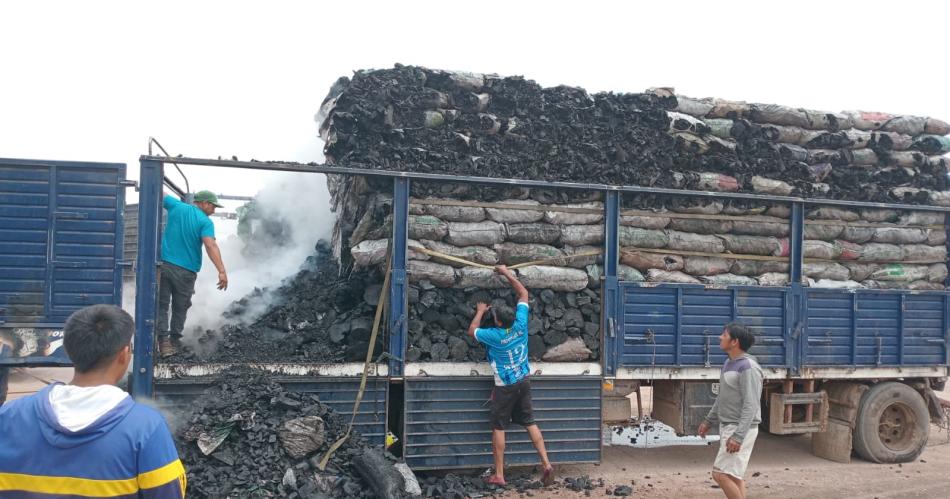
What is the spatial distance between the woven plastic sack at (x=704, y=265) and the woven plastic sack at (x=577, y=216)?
3.55ft

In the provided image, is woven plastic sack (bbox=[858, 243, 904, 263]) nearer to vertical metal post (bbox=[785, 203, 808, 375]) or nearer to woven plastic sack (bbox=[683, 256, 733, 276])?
vertical metal post (bbox=[785, 203, 808, 375])

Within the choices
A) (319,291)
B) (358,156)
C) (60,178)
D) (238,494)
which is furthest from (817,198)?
(60,178)

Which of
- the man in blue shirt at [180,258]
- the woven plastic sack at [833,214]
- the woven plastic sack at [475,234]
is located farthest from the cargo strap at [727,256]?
the man in blue shirt at [180,258]

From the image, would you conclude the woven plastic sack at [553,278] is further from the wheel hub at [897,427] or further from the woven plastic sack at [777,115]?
the wheel hub at [897,427]

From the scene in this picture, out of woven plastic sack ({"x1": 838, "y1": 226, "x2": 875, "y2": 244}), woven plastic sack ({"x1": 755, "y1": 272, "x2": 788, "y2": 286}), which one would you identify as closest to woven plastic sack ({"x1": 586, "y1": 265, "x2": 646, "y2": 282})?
woven plastic sack ({"x1": 755, "y1": 272, "x2": 788, "y2": 286})

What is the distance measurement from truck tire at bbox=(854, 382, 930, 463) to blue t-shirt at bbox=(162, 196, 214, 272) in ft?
23.1

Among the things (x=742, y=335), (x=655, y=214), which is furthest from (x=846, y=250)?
(x=742, y=335)

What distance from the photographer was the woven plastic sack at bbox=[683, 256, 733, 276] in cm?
658

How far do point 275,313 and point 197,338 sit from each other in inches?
28.3

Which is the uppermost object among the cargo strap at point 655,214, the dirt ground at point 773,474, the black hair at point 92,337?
the cargo strap at point 655,214

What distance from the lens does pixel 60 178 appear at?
507 cm

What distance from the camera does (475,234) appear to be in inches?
234

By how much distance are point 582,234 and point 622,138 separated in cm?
122

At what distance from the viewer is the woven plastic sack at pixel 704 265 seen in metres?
6.58
